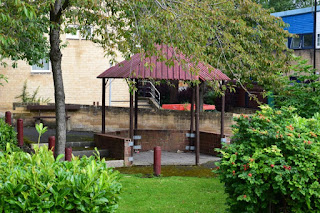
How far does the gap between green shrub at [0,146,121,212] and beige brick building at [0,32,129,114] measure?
20.6m

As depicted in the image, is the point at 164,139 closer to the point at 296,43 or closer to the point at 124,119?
the point at 124,119

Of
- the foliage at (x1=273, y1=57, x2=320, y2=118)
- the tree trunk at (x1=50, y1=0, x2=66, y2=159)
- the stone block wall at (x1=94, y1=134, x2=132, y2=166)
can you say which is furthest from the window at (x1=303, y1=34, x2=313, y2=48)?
the tree trunk at (x1=50, y1=0, x2=66, y2=159)

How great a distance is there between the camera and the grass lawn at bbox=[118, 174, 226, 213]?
9250 mm

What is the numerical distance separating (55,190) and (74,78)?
21854 mm

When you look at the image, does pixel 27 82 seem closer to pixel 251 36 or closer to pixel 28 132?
pixel 28 132

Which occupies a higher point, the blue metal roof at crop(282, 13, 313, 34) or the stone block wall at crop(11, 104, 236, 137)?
the blue metal roof at crop(282, 13, 313, 34)

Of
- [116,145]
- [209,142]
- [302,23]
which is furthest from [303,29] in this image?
[116,145]

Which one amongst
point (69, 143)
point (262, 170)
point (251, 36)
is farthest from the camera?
point (251, 36)

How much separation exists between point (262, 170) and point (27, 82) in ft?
66.7

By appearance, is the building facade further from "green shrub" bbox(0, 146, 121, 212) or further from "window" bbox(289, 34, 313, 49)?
"green shrub" bbox(0, 146, 121, 212)

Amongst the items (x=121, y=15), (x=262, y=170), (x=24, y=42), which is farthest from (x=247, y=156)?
(x=24, y=42)

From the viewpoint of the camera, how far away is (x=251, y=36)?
19.5 m

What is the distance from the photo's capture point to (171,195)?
1040cm

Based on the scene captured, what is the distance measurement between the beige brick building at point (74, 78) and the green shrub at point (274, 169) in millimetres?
19471
